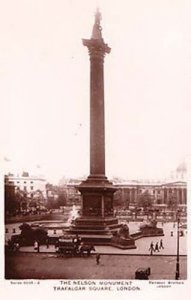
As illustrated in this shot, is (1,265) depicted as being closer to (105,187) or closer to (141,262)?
(141,262)

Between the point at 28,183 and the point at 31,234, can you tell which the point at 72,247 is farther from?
the point at 28,183

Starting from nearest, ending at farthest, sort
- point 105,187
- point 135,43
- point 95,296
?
point 95,296 → point 135,43 → point 105,187

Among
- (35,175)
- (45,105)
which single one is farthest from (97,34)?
(35,175)

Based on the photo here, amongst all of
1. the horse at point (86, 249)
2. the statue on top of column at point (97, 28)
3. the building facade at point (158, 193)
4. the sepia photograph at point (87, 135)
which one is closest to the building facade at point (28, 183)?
the sepia photograph at point (87, 135)

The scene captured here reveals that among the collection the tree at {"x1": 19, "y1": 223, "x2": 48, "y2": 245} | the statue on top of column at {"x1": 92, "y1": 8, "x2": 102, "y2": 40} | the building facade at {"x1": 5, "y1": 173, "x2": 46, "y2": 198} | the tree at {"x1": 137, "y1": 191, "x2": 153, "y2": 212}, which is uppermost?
the statue on top of column at {"x1": 92, "y1": 8, "x2": 102, "y2": 40}

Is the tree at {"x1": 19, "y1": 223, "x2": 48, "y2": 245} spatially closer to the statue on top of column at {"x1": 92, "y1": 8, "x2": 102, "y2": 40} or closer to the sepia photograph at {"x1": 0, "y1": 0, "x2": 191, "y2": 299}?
the sepia photograph at {"x1": 0, "y1": 0, "x2": 191, "y2": 299}

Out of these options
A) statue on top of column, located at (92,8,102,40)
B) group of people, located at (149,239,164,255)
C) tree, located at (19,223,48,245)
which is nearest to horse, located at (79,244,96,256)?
tree, located at (19,223,48,245)

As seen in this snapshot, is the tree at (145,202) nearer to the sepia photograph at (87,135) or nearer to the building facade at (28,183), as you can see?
the sepia photograph at (87,135)
